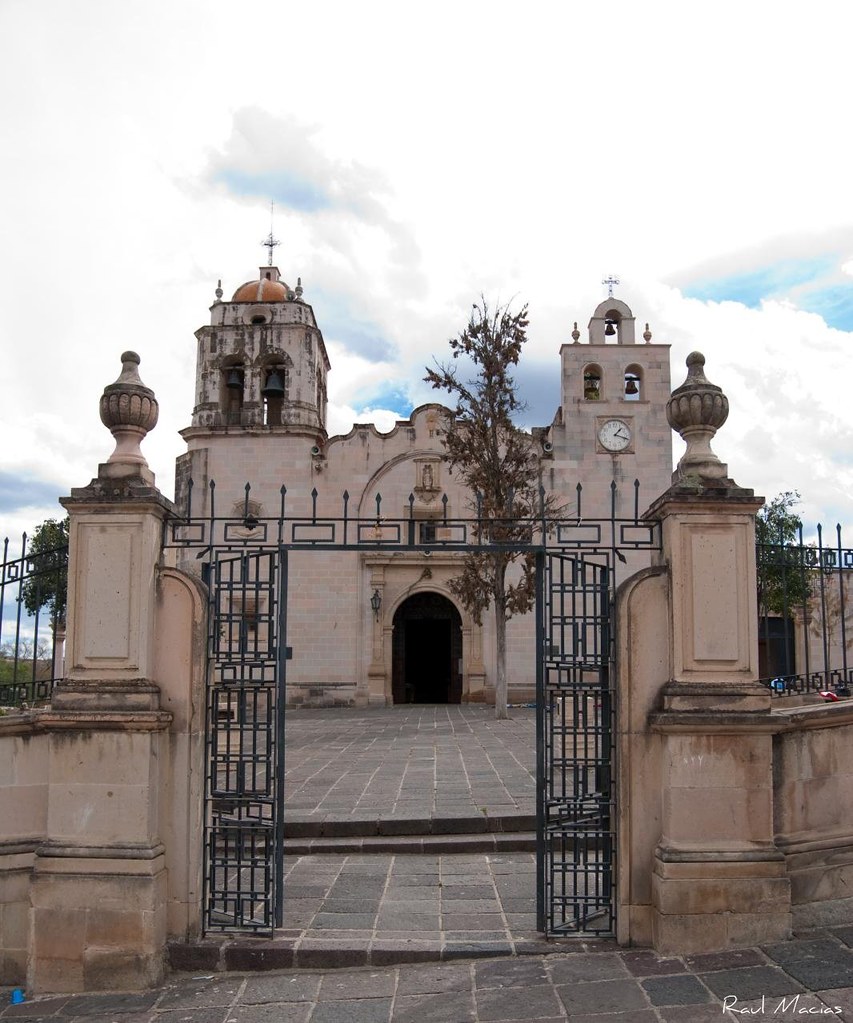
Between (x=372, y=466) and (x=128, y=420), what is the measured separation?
728 inches

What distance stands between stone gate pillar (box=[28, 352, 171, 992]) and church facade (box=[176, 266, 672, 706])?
17860 mm

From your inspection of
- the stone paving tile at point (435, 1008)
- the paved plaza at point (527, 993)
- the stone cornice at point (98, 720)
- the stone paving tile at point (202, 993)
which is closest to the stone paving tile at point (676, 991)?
the paved plaza at point (527, 993)

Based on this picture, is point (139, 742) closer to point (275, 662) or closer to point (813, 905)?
point (275, 662)

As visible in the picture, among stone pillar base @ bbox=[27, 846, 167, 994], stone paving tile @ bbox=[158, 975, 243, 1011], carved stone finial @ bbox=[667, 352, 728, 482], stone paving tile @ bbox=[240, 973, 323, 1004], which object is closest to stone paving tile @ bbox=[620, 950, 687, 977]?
stone paving tile @ bbox=[240, 973, 323, 1004]

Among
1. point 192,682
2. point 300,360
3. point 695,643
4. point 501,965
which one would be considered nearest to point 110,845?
point 192,682

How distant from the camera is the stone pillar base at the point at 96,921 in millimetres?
5305

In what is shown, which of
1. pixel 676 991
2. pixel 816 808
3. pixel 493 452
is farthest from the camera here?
pixel 493 452

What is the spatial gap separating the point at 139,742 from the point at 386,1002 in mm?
1947

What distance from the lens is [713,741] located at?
18.1ft

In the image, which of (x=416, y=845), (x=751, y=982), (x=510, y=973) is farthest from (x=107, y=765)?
(x=751, y=982)

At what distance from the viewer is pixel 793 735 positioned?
5.71 meters

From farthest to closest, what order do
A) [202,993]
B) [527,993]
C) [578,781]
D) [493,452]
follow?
[493,452] < [578,781] < [202,993] < [527,993]

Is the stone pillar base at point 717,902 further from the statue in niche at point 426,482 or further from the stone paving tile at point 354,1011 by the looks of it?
the statue in niche at point 426,482

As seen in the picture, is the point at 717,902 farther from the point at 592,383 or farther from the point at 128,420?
the point at 592,383
